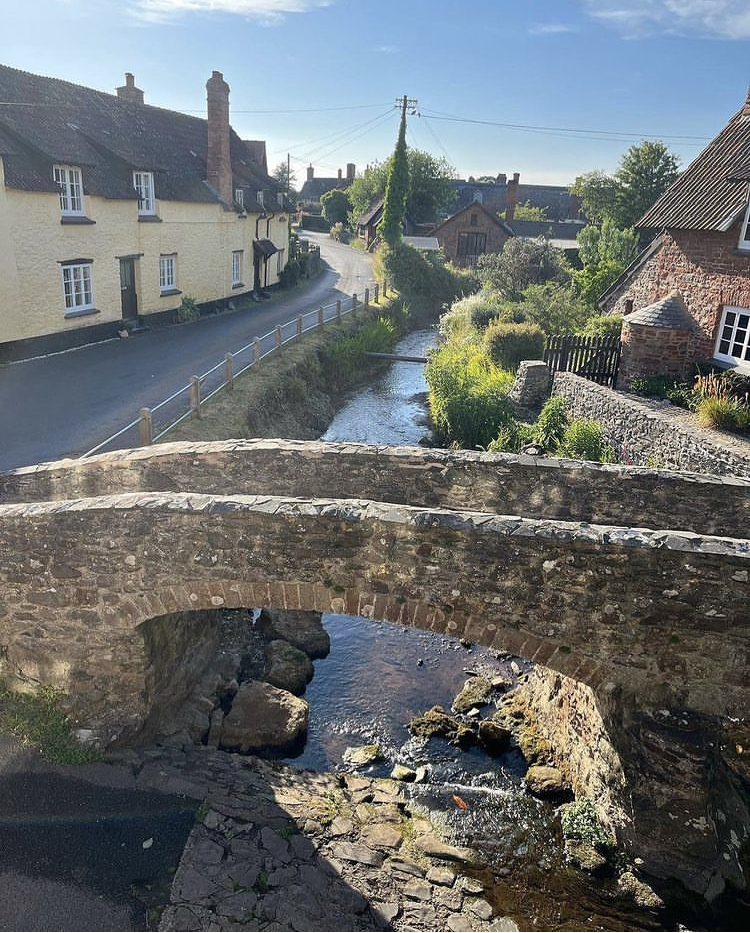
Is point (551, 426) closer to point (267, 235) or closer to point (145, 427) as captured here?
point (145, 427)

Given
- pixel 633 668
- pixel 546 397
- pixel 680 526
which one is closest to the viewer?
pixel 633 668

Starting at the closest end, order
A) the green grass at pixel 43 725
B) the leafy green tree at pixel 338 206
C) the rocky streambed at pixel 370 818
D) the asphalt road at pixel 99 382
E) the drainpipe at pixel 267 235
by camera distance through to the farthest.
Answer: the rocky streambed at pixel 370 818 → the green grass at pixel 43 725 → the asphalt road at pixel 99 382 → the drainpipe at pixel 267 235 → the leafy green tree at pixel 338 206

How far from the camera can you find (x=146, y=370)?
20000 millimetres

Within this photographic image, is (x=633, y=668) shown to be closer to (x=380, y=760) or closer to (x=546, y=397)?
(x=380, y=760)

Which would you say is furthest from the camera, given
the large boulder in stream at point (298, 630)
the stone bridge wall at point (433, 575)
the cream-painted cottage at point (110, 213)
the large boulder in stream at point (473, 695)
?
the cream-painted cottage at point (110, 213)

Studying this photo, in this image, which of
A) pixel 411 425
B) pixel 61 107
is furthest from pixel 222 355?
pixel 61 107

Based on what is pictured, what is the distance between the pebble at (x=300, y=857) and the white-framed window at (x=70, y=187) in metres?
18.9

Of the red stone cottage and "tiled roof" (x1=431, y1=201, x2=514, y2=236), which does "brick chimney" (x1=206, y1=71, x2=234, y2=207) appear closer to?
the red stone cottage

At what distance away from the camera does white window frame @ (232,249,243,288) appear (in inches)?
1249

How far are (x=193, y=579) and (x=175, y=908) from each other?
9.24 feet

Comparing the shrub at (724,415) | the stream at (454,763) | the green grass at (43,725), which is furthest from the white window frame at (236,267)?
the green grass at (43,725)

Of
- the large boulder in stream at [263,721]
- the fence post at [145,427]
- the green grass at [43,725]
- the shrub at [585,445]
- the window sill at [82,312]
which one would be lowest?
the large boulder in stream at [263,721]

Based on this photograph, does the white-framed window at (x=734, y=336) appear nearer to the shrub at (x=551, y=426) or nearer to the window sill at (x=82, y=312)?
the shrub at (x=551, y=426)

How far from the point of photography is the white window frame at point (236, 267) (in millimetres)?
31734
